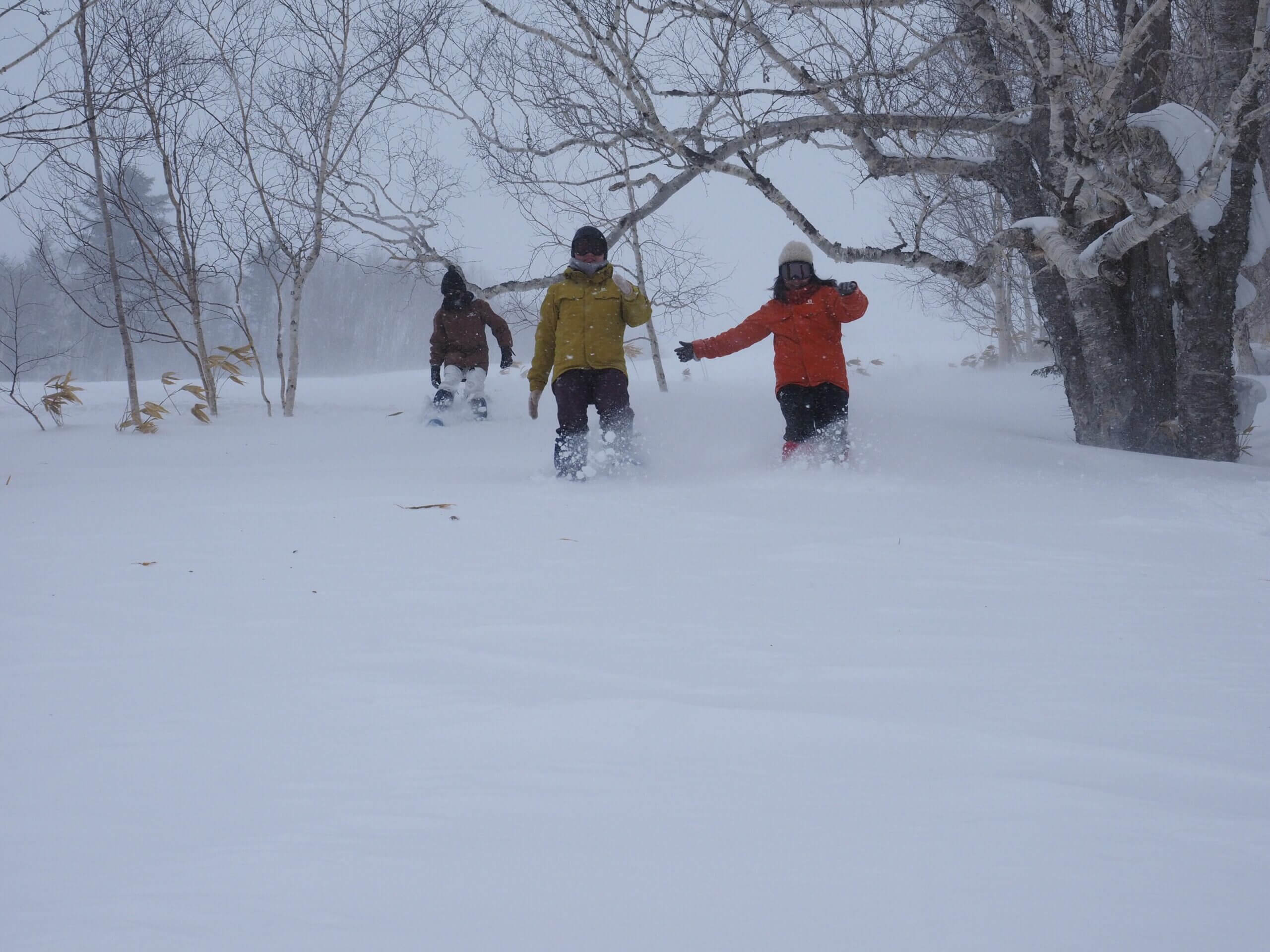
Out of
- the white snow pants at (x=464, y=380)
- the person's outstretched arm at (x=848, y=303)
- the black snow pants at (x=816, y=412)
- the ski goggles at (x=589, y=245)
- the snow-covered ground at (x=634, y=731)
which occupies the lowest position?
the snow-covered ground at (x=634, y=731)

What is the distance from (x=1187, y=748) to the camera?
1456 mm

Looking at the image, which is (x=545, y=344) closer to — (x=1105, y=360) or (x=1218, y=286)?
(x=1105, y=360)

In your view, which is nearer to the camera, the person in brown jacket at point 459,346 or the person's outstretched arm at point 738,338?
the person's outstretched arm at point 738,338

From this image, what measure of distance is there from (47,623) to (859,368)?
14.9 m

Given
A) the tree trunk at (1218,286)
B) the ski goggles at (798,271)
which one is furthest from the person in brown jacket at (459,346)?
the tree trunk at (1218,286)

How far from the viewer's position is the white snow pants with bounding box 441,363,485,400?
30.7ft

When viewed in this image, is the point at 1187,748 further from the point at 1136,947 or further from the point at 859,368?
the point at 859,368

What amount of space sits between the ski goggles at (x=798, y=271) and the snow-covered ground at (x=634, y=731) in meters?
2.21

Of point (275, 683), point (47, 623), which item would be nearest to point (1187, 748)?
point (275, 683)

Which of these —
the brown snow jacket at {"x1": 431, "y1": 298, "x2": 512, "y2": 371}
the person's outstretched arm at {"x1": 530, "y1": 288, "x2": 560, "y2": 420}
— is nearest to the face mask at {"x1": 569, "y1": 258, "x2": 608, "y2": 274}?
the person's outstretched arm at {"x1": 530, "y1": 288, "x2": 560, "y2": 420}

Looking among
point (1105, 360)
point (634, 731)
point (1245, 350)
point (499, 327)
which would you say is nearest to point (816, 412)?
point (1105, 360)

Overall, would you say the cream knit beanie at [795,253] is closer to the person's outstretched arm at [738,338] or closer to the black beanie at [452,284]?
the person's outstretched arm at [738,338]

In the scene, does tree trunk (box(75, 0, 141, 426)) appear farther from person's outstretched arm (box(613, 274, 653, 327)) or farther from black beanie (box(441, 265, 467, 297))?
person's outstretched arm (box(613, 274, 653, 327))

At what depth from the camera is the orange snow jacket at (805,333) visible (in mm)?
5336
